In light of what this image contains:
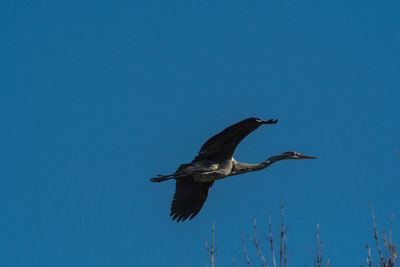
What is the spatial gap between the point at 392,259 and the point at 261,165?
7820 millimetres

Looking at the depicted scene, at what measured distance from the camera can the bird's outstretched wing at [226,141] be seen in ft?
41.9

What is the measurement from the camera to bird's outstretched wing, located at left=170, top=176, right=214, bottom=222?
1457 cm

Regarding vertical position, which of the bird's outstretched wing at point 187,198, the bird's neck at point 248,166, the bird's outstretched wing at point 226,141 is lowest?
the bird's outstretched wing at point 187,198

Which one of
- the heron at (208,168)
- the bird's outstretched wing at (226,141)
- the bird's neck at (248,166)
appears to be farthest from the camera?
the bird's neck at (248,166)

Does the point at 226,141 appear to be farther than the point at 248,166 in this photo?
No

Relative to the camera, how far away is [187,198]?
14664 mm

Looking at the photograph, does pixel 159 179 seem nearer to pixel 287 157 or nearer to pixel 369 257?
pixel 287 157

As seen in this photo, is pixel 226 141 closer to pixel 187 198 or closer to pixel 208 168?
pixel 208 168

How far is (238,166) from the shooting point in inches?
564

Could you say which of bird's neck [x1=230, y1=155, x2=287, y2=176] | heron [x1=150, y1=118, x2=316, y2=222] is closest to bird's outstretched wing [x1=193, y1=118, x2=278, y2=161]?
heron [x1=150, y1=118, x2=316, y2=222]

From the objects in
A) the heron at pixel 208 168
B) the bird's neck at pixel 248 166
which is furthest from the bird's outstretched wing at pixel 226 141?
the bird's neck at pixel 248 166

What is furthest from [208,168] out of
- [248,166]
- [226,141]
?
[248,166]

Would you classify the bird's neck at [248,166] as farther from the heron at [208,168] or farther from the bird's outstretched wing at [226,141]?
the bird's outstretched wing at [226,141]

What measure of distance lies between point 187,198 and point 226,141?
1908mm
